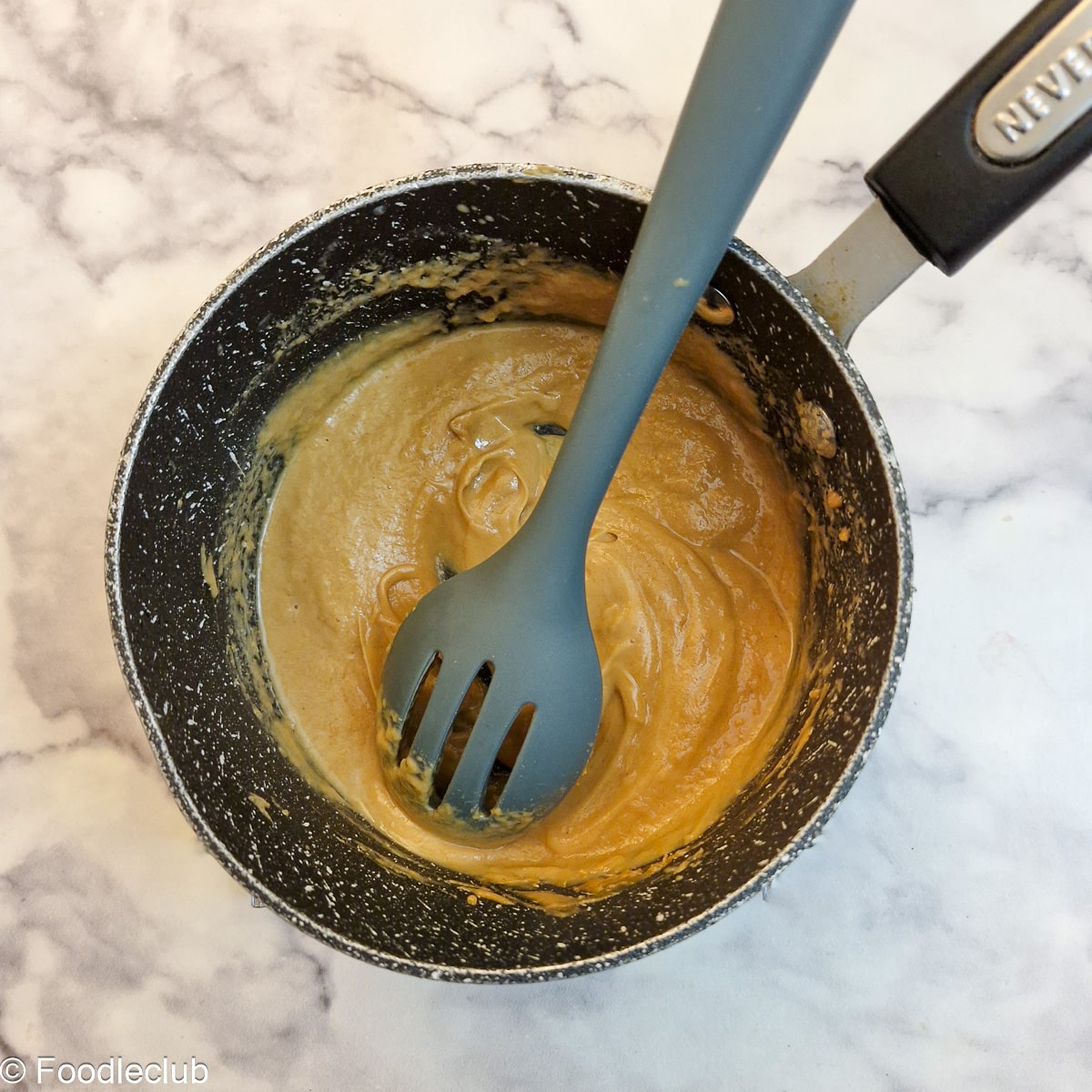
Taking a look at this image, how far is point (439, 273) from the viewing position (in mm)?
1024

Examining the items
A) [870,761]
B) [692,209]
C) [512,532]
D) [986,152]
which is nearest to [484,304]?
[512,532]

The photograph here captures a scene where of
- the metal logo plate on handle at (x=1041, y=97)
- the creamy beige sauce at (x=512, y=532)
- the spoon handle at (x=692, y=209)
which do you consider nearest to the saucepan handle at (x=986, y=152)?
the metal logo plate on handle at (x=1041, y=97)

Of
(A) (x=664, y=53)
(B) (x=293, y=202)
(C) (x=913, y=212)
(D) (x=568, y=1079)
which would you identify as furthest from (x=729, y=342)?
(D) (x=568, y=1079)

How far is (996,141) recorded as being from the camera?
0.71 meters

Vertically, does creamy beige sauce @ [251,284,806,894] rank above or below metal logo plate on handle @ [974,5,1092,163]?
below

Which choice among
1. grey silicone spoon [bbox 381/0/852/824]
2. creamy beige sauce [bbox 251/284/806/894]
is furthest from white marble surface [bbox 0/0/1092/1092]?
grey silicone spoon [bbox 381/0/852/824]

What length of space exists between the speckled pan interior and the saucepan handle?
3.9 inches

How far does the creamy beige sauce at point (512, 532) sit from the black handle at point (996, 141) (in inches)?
11.4

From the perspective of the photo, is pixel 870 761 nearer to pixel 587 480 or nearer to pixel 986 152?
pixel 587 480

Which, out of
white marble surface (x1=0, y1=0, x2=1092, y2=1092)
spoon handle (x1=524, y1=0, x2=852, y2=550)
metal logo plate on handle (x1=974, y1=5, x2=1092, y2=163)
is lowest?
white marble surface (x1=0, y1=0, x2=1092, y2=1092)

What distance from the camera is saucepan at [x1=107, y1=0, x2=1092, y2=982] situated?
0.74 meters

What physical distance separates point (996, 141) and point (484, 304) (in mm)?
545

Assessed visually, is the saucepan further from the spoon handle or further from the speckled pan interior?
the spoon handle

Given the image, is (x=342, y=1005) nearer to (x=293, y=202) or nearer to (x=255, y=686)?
(x=255, y=686)
